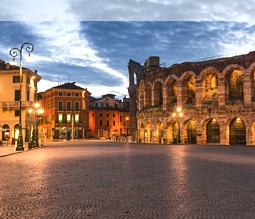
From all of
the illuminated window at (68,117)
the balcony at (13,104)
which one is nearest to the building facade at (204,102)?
the balcony at (13,104)

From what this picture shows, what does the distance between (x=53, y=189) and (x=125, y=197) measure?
8.44 feet

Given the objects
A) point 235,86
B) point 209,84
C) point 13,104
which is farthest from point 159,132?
point 13,104

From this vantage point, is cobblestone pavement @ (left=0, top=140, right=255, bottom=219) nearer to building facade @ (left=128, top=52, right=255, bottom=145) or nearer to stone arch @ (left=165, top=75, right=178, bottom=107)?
building facade @ (left=128, top=52, right=255, bottom=145)

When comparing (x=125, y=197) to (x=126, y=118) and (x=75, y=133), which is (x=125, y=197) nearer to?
(x=75, y=133)

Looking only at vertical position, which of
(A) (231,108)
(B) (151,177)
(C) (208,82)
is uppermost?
(C) (208,82)

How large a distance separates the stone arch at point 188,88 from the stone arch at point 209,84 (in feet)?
5.24

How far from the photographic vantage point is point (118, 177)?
12.5 meters

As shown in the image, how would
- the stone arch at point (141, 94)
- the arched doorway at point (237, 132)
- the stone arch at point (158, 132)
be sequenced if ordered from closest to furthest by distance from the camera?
the arched doorway at point (237, 132) < the stone arch at point (158, 132) < the stone arch at point (141, 94)

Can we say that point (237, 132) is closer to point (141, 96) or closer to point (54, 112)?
point (141, 96)

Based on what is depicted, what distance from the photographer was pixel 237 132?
40.6 m

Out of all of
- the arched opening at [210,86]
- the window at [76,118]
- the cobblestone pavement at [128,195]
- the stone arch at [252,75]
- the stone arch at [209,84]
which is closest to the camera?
the cobblestone pavement at [128,195]

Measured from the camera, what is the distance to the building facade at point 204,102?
3922 cm

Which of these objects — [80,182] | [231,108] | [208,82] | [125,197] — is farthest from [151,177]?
[208,82]

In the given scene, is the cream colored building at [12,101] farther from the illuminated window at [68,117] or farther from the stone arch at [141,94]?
the illuminated window at [68,117]
